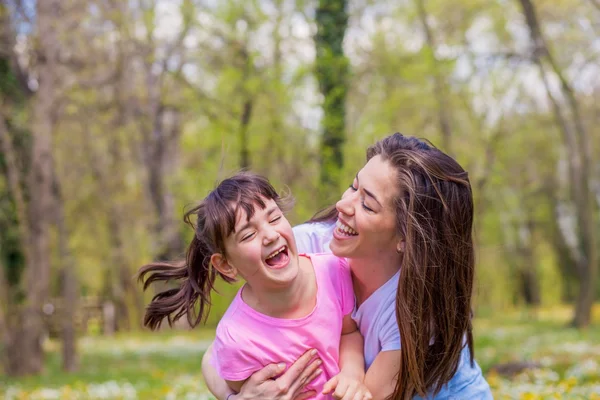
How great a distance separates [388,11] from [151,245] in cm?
755

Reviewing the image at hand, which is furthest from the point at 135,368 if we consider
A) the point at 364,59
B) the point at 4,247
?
the point at 364,59

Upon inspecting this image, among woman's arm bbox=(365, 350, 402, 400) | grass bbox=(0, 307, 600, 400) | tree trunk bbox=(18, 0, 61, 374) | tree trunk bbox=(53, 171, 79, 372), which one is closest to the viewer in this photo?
woman's arm bbox=(365, 350, 402, 400)

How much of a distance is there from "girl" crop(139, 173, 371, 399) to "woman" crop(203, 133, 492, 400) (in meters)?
0.07

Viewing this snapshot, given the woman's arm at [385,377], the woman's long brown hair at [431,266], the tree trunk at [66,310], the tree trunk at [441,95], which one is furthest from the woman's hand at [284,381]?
the tree trunk at [441,95]

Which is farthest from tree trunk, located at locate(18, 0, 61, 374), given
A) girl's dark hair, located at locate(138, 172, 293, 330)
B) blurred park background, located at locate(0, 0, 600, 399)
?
girl's dark hair, located at locate(138, 172, 293, 330)

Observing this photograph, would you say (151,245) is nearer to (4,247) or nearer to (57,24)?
(4,247)

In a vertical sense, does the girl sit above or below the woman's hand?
above

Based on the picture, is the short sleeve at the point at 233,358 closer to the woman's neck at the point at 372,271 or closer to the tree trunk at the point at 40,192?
the woman's neck at the point at 372,271

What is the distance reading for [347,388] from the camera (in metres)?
2.66

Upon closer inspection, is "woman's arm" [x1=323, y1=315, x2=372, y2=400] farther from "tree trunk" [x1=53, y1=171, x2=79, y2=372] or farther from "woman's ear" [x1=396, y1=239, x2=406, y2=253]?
"tree trunk" [x1=53, y1=171, x2=79, y2=372]

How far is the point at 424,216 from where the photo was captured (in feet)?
9.09

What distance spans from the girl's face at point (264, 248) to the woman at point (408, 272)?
0.62 ft

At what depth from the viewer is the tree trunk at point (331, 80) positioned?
1121 centimetres

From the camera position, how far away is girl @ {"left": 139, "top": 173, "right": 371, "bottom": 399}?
2.80 metres
